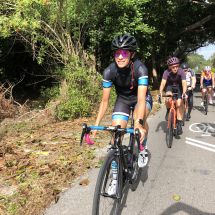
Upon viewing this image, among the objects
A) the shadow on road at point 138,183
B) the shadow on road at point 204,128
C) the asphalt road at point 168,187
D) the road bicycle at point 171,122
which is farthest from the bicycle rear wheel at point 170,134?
the shadow on road at point 204,128

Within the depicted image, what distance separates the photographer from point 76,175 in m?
3.93

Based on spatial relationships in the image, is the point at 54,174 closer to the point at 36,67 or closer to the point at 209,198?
the point at 209,198

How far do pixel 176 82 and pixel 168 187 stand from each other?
3.59 m

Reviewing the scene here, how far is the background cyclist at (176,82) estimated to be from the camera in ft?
19.5

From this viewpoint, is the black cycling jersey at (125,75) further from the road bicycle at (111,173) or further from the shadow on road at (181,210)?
the shadow on road at (181,210)

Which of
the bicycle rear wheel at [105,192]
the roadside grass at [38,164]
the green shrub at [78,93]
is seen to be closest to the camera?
the bicycle rear wheel at [105,192]

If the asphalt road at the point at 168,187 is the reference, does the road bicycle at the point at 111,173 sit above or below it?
above

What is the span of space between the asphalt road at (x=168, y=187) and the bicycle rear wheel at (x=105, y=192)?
0.43 m

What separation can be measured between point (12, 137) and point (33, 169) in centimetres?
243

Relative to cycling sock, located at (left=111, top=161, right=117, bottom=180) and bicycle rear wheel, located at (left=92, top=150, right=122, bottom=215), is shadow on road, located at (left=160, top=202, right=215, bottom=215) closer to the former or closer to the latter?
bicycle rear wheel, located at (left=92, top=150, right=122, bottom=215)

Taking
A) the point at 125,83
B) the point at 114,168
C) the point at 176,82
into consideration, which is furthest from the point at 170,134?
the point at 114,168

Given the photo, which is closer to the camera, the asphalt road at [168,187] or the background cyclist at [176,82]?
the asphalt road at [168,187]

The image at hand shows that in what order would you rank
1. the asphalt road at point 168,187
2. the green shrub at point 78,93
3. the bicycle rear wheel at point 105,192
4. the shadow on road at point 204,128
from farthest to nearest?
the green shrub at point 78,93 → the shadow on road at point 204,128 → the asphalt road at point 168,187 → the bicycle rear wheel at point 105,192

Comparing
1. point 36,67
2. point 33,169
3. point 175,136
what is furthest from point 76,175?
point 36,67
